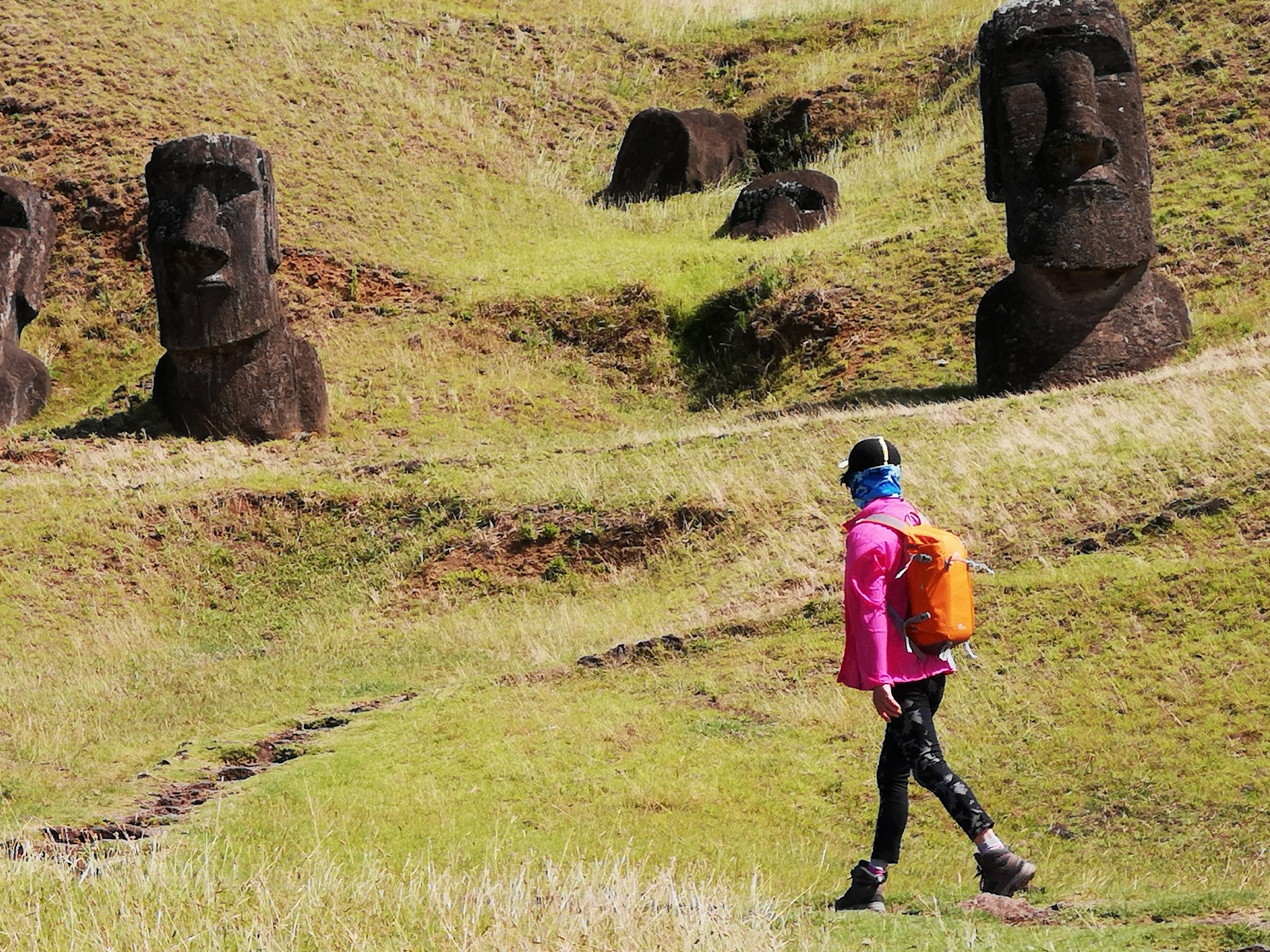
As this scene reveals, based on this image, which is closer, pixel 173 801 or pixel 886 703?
pixel 886 703

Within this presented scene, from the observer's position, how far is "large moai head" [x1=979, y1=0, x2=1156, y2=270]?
16.1 metres

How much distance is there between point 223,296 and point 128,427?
1.94 meters

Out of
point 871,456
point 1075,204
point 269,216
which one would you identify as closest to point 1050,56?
point 1075,204

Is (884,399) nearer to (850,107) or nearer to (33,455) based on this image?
(33,455)

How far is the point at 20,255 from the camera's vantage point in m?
21.4

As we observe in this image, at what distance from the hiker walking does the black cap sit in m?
0.28

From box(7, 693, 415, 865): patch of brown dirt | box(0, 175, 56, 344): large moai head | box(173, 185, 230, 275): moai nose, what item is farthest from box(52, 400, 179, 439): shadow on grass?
box(7, 693, 415, 865): patch of brown dirt

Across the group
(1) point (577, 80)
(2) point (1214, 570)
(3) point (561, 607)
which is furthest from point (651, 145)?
(2) point (1214, 570)

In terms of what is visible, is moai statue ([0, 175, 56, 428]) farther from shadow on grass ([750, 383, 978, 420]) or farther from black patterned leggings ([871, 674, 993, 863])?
black patterned leggings ([871, 674, 993, 863])

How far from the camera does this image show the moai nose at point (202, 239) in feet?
58.1

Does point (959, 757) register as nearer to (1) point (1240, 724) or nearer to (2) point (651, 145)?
(1) point (1240, 724)

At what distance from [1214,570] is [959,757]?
242 centimetres

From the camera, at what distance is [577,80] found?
3359 cm

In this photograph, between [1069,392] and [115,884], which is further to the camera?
[1069,392]
